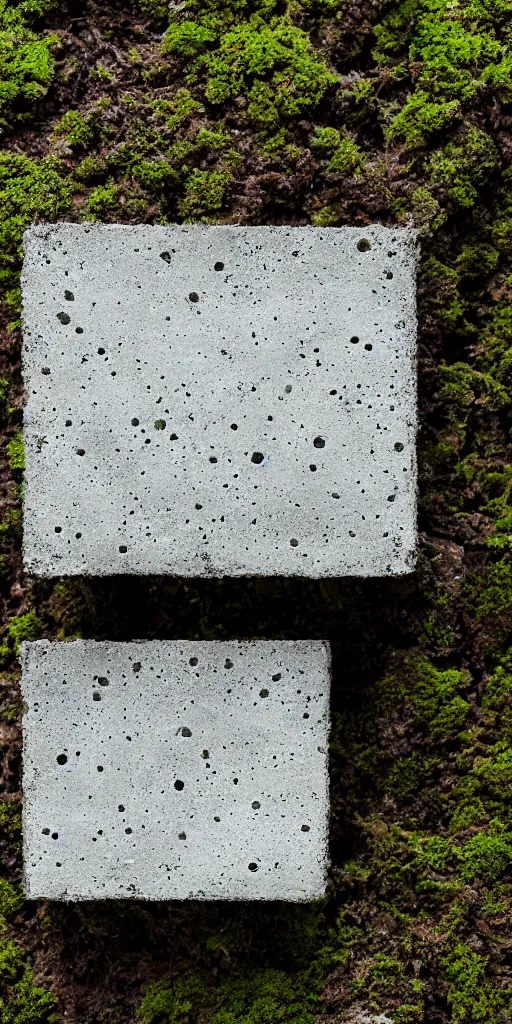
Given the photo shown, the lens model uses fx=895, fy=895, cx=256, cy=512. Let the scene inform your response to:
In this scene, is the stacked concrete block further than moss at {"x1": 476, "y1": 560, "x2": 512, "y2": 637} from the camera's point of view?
No

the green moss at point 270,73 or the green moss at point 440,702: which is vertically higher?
Result: the green moss at point 270,73

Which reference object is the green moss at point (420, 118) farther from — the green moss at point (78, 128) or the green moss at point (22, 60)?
the green moss at point (22, 60)

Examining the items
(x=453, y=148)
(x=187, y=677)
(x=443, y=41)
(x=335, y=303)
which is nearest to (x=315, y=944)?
(x=187, y=677)

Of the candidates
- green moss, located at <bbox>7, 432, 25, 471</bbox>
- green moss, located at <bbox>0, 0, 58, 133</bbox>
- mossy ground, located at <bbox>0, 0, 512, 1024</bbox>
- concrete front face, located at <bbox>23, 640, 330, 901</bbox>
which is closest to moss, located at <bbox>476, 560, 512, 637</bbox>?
mossy ground, located at <bbox>0, 0, 512, 1024</bbox>

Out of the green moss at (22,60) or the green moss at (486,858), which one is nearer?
the green moss at (486,858)

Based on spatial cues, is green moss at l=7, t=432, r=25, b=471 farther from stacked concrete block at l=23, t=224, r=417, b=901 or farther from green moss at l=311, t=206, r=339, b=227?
green moss at l=311, t=206, r=339, b=227

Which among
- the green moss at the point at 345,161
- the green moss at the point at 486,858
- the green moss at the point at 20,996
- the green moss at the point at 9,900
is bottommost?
the green moss at the point at 20,996

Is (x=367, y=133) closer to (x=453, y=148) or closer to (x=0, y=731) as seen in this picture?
(x=453, y=148)

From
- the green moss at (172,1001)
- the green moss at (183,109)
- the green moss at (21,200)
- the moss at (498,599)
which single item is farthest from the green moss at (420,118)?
the green moss at (172,1001)
